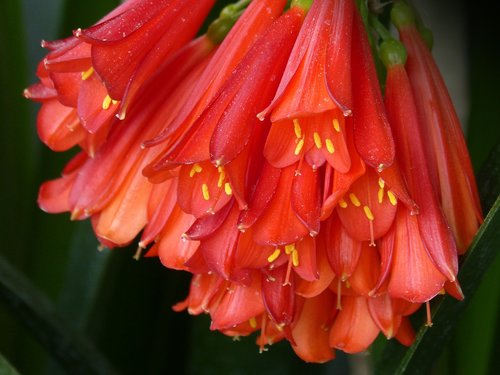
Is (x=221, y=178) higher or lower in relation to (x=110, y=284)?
higher

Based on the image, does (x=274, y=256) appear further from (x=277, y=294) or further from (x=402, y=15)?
(x=402, y=15)

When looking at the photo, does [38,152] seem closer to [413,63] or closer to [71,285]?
[71,285]

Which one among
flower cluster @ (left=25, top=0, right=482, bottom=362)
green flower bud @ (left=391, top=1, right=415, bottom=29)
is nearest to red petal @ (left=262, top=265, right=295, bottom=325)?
flower cluster @ (left=25, top=0, right=482, bottom=362)

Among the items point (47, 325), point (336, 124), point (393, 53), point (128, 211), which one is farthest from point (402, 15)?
point (47, 325)

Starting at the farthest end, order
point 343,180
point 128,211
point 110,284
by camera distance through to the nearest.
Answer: point 110,284 < point 128,211 < point 343,180

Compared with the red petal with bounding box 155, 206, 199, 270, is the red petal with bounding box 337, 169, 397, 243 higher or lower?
higher

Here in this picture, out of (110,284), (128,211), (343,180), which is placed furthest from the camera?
(110,284)

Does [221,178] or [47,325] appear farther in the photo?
[47,325]

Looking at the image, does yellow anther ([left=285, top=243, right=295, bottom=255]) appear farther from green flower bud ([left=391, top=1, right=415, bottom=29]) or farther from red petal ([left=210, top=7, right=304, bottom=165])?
green flower bud ([left=391, top=1, right=415, bottom=29])
